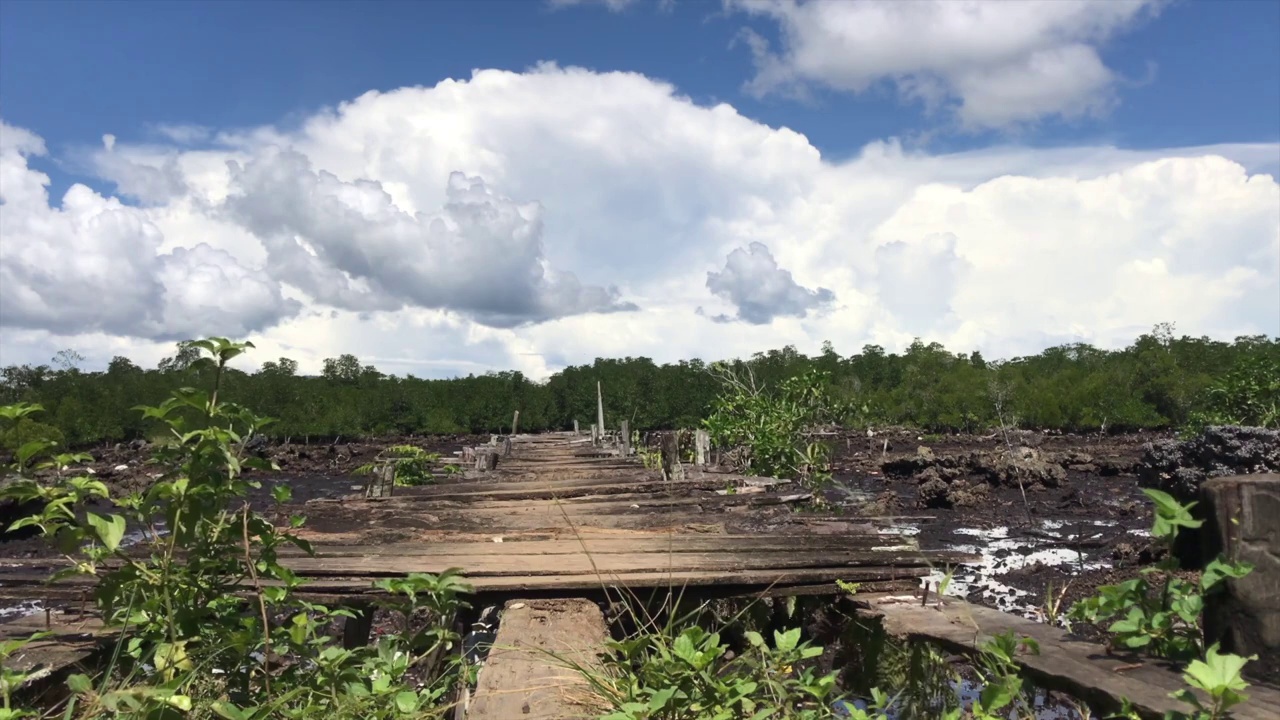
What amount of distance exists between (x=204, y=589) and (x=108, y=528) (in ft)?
1.46

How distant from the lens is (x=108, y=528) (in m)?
2.44

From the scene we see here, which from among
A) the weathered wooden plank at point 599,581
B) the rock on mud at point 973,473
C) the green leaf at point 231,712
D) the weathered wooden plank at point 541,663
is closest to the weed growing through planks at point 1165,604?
the weathered wooden plank at point 541,663

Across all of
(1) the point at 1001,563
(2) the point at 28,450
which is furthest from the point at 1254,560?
(1) the point at 1001,563

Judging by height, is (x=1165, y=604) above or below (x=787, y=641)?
above

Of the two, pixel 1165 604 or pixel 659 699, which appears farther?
pixel 1165 604

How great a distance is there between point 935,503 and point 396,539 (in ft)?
51.9

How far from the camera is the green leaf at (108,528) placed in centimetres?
241

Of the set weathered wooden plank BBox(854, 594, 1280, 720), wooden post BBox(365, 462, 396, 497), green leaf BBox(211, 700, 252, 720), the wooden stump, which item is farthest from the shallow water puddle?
green leaf BBox(211, 700, 252, 720)

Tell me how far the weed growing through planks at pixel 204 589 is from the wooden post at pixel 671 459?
7.05 metres

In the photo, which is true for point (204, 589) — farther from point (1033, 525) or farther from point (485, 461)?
point (1033, 525)

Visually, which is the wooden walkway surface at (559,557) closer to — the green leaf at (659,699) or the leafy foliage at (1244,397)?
the green leaf at (659,699)

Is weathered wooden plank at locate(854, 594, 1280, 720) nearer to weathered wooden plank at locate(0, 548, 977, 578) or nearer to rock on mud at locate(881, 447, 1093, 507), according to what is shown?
weathered wooden plank at locate(0, 548, 977, 578)

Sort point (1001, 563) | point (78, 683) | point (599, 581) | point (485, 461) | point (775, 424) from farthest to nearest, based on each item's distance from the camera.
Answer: point (775, 424) → point (485, 461) → point (1001, 563) → point (599, 581) → point (78, 683)

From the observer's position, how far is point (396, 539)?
616 centimetres
